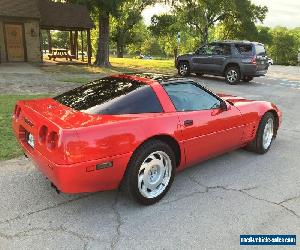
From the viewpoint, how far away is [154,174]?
3.79m

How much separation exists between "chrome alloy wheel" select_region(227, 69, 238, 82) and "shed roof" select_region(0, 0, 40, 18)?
11.6m

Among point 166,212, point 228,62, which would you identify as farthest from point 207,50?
point 166,212

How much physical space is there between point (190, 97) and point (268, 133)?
2022 millimetres

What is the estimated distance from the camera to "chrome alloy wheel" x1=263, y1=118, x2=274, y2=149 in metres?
5.47

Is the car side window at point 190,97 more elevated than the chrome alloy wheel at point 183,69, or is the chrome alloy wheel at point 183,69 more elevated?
the car side window at point 190,97

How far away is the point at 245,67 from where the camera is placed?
14.2 m

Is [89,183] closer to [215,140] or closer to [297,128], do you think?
[215,140]

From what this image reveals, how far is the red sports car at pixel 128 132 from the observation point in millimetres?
3133

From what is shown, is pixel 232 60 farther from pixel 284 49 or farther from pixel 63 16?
pixel 284 49

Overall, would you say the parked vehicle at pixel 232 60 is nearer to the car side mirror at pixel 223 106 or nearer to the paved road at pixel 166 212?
the paved road at pixel 166 212

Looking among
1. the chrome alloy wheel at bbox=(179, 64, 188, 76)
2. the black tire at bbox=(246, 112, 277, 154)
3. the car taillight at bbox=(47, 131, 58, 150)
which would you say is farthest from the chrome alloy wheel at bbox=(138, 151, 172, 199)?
the chrome alloy wheel at bbox=(179, 64, 188, 76)

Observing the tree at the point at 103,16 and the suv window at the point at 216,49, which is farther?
the tree at the point at 103,16

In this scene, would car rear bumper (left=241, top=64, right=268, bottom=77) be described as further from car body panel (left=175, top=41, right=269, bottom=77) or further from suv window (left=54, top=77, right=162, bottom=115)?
suv window (left=54, top=77, right=162, bottom=115)

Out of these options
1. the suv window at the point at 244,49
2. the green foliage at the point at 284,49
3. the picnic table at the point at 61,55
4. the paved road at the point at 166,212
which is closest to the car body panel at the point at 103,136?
the paved road at the point at 166,212
